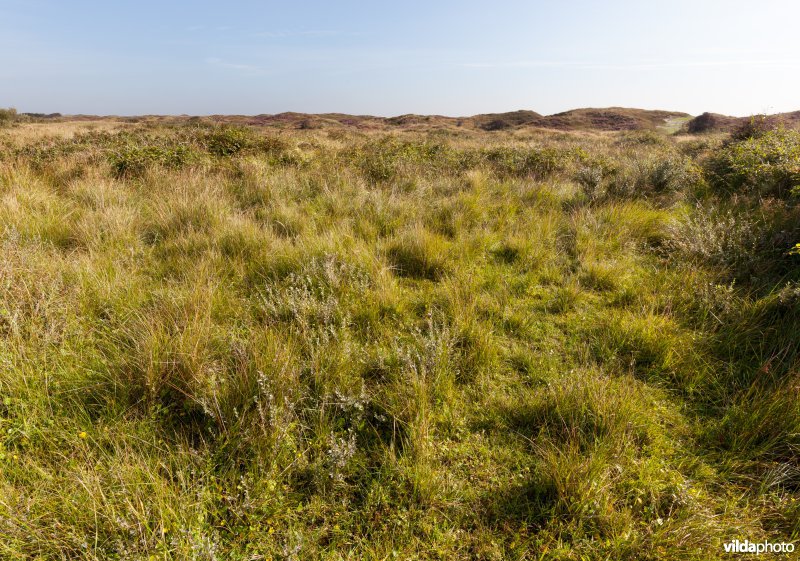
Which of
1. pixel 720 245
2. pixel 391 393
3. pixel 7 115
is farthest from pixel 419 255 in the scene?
pixel 7 115

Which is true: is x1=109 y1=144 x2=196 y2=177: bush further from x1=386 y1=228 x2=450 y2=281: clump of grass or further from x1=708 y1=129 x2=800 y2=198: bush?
x1=708 y1=129 x2=800 y2=198: bush

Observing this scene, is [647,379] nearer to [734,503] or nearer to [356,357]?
[734,503]

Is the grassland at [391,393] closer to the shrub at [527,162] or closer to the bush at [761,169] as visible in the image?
the bush at [761,169]

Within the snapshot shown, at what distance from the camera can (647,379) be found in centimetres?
249

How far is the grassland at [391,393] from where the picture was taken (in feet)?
5.14

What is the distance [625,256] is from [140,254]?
5.67 m

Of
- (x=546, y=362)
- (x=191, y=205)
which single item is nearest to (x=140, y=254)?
(x=191, y=205)

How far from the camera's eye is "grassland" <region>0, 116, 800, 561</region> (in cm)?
157

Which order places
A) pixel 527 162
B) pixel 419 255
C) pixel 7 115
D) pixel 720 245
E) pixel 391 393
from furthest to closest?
pixel 7 115 < pixel 527 162 < pixel 419 255 < pixel 720 245 < pixel 391 393

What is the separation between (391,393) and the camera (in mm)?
2174

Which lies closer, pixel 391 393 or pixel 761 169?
pixel 391 393

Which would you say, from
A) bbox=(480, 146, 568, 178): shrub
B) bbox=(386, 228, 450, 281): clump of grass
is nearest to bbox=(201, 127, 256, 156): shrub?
bbox=(480, 146, 568, 178): shrub

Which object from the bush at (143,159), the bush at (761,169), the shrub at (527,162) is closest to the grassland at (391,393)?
the bush at (761,169)

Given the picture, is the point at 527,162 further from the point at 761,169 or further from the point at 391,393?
the point at 391,393
